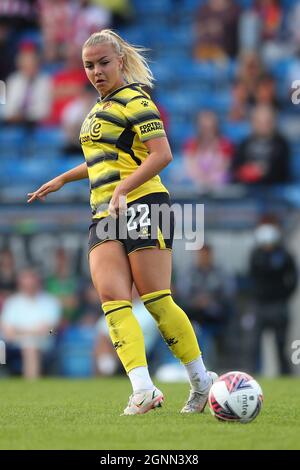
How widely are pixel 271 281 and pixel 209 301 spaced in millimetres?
712

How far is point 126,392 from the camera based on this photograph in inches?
384

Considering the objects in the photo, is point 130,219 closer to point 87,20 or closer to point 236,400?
point 236,400

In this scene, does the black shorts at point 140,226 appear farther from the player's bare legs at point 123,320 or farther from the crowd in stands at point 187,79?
the crowd in stands at point 187,79

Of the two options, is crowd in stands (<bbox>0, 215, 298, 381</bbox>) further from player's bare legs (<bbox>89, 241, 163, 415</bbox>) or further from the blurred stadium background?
player's bare legs (<bbox>89, 241, 163, 415</bbox>)

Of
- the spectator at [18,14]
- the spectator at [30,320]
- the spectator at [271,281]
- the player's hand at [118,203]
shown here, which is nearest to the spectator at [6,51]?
the spectator at [18,14]

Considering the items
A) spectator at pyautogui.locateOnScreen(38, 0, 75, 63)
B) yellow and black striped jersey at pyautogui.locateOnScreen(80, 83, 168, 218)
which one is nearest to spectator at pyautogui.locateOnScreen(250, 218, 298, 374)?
spectator at pyautogui.locateOnScreen(38, 0, 75, 63)

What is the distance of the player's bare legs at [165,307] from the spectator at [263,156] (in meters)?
6.95

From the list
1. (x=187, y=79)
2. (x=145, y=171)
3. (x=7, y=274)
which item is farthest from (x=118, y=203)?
(x=187, y=79)

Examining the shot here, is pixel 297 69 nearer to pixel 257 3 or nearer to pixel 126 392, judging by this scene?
pixel 257 3

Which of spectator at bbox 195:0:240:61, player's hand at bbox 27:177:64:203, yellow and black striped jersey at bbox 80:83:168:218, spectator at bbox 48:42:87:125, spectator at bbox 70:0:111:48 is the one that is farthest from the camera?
spectator at bbox 70:0:111:48

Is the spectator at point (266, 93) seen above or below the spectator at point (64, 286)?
above

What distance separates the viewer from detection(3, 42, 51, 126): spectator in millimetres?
16203

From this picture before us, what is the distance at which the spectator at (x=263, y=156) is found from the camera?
1373 cm

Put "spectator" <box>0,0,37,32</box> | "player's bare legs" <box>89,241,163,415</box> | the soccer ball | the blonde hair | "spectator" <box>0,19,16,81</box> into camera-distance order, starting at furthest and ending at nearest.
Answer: "spectator" <box>0,0,37,32</box>, "spectator" <box>0,19,16,81</box>, the blonde hair, "player's bare legs" <box>89,241,163,415</box>, the soccer ball
